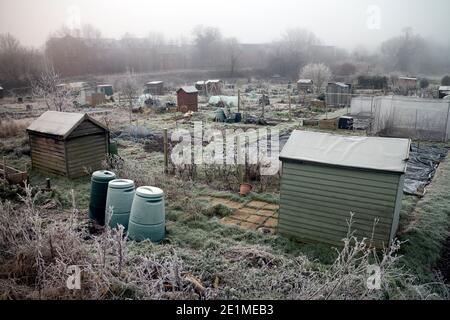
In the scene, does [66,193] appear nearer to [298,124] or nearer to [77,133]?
[77,133]

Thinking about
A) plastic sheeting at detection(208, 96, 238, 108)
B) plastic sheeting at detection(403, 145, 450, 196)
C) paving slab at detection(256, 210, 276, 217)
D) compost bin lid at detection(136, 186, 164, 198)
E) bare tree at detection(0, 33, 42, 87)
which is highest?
bare tree at detection(0, 33, 42, 87)

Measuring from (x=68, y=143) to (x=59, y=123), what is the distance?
800 mm

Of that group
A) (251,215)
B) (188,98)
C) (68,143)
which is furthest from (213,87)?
(251,215)

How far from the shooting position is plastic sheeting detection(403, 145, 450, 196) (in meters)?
10.5

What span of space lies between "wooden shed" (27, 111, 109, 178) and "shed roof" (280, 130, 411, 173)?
20.1 ft

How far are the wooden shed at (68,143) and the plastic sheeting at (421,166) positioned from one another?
8824 mm

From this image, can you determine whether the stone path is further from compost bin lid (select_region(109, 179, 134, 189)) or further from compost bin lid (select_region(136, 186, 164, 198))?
compost bin lid (select_region(109, 179, 134, 189))

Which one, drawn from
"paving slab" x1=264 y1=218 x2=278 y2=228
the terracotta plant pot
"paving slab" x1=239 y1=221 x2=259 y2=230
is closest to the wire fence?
the terracotta plant pot

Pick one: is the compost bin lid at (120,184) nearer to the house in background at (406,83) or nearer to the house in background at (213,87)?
the house in background at (213,87)

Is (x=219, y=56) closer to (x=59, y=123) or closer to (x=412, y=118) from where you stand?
(x=412, y=118)

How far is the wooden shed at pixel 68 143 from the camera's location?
34.0 feet

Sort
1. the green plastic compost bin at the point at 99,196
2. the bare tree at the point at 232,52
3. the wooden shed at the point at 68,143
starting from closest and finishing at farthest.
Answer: the green plastic compost bin at the point at 99,196 → the wooden shed at the point at 68,143 → the bare tree at the point at 232,52

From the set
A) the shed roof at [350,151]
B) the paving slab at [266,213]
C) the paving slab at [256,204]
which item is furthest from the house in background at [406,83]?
the shed roof at [350,151]
